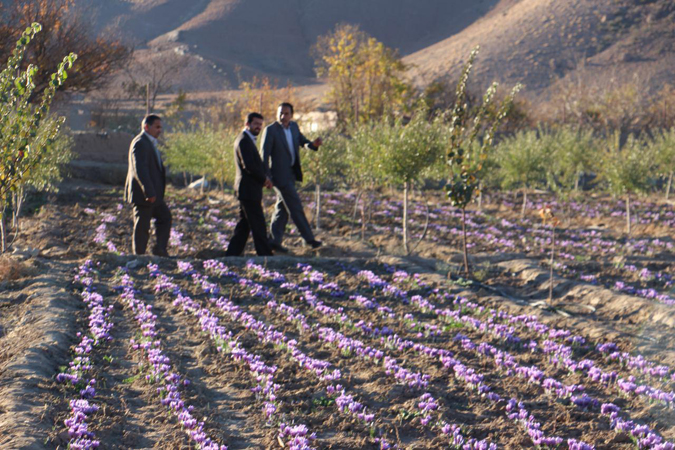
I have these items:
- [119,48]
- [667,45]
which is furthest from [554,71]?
[119,48]

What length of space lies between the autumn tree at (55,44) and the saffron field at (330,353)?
16201 mm

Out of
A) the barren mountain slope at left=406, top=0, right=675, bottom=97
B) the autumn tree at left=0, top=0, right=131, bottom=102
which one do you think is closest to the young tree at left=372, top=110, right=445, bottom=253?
the autumn tree at left=0, top=0, right=131, bottom=102

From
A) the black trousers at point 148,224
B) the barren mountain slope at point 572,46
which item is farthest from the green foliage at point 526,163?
the barren mountain slope at point 572,46

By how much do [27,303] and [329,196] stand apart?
607 inches

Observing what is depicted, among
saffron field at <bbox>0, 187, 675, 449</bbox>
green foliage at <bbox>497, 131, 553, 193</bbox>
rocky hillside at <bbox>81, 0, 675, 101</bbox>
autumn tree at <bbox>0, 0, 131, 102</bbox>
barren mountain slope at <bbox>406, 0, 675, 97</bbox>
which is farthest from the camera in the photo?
rocky hillside at <bbox>81, 0, 675, 101</bbox>

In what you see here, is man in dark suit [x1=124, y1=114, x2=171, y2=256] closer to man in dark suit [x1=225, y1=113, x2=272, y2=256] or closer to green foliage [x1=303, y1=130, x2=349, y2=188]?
man in dark suit [x1=225, y1=113, x2=272, y2=256]

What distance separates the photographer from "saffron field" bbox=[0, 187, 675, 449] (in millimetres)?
4582

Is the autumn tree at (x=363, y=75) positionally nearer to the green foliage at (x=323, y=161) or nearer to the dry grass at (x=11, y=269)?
the green foliage at (x=323, y=161)

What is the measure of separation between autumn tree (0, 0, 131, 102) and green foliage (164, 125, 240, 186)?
17.6 feet

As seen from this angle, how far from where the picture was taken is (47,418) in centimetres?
441

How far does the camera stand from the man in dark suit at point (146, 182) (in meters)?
9.24

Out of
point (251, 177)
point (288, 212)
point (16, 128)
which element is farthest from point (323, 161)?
Result: point (16, 128)

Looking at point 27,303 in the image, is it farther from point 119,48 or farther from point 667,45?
point 667,45

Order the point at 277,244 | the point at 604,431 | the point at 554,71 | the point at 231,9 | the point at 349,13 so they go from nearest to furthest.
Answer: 1. the point at 604,431
2. the point at 277,244
3. the point at 554,71
4. the point at 231,9
5. the point at 349,13
